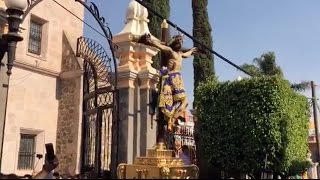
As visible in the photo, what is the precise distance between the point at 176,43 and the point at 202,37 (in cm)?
1131

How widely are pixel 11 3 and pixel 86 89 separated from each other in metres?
3.63

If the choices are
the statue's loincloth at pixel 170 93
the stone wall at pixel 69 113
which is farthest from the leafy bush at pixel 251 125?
the stone wall at pixel 69 113

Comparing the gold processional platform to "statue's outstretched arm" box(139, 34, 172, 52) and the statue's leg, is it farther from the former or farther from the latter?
"statue's outstretched arm" box(139, 34, 172, 52)

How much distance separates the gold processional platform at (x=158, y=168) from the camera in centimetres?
720

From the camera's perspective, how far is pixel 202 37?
755 inches

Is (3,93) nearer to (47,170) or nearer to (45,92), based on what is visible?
(47,170)

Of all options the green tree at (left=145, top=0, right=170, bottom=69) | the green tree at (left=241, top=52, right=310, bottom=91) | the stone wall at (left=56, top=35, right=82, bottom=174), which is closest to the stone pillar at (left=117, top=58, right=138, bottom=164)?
the stone wall at (left=56, top=35, right=82, bottom=174)

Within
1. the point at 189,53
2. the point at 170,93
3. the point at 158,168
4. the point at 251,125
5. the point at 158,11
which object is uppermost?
the point at 158,11

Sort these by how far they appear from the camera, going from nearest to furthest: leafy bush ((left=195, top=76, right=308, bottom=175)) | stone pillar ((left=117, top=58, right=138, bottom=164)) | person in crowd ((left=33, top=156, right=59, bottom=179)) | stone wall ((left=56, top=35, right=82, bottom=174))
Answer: person in crowd ((left=33, top=156, right=59, bottom=179))
stone pillar ((left=117, top=58, right=138, bottom=164))
leafy bush ((left=195, top=76, right=308, bottom=175))
stone wall ((left=56, top=35, right=82, bottom=174))

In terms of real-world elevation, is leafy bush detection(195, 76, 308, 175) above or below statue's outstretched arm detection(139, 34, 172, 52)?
below

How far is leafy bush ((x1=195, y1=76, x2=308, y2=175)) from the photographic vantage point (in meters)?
10.6

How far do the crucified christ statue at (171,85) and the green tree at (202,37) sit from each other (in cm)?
1009

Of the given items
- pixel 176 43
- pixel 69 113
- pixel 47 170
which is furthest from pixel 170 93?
pixel 69 113

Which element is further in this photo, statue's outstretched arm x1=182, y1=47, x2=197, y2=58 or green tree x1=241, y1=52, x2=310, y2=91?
green tree x1=241, y1=52, x2=310, y2=91
